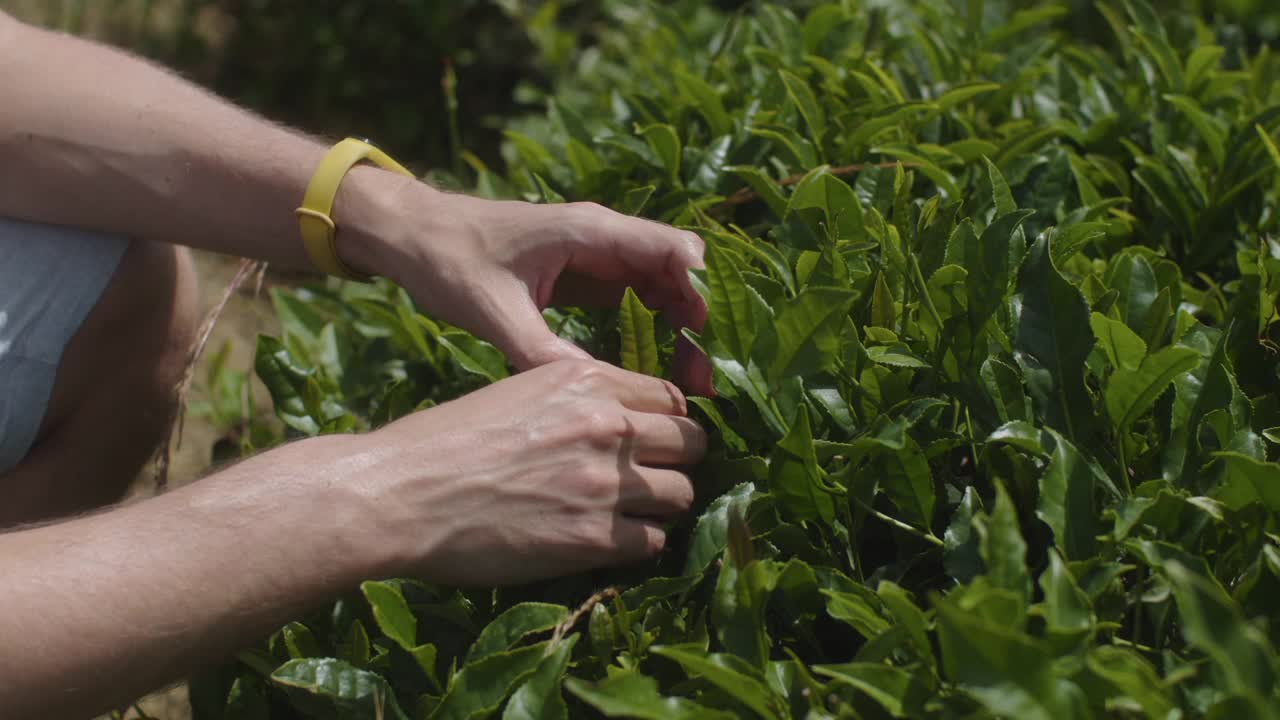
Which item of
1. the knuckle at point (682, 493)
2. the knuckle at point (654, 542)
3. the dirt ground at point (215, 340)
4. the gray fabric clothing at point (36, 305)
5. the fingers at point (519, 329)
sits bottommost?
the dirt ground at point (215, 340)

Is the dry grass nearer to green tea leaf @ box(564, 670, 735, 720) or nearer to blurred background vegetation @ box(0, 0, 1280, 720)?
blurred background vegetation @ box(0, 0, 1280, 720)

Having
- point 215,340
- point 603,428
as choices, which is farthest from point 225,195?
point 215,340

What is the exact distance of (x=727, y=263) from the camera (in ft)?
4.86

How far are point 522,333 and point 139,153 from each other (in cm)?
80

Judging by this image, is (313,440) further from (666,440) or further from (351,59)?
(351,59)

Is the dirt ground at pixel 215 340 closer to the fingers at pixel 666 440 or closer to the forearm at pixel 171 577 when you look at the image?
the forearm at pixel 171 577

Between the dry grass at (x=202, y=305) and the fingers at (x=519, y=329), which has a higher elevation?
the fingers at (x=519, y=329)

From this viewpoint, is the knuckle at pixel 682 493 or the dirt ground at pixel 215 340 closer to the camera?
the knuckle at pixel 682 493

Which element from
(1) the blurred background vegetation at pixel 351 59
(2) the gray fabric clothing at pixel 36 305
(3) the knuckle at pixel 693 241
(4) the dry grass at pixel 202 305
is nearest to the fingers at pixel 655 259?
(3) the knuckle at pixel 693 241

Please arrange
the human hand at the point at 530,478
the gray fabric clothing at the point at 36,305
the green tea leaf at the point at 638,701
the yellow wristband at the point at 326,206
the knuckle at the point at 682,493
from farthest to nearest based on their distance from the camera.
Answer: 1. the gray fabric clothing at the point at 36,305
2. the yellow wristband at the point at 326,206
3. the knuckle at the point at 682,493
4. the human hand at the point at 530,478
5. the green tea leaf at the point at 638,701

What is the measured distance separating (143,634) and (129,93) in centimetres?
107

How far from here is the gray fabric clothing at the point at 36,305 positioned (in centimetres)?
206

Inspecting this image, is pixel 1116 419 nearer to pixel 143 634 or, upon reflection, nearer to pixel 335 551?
pixel 335 551

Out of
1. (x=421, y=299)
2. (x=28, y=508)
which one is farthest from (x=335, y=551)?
(x=28, y=508)
